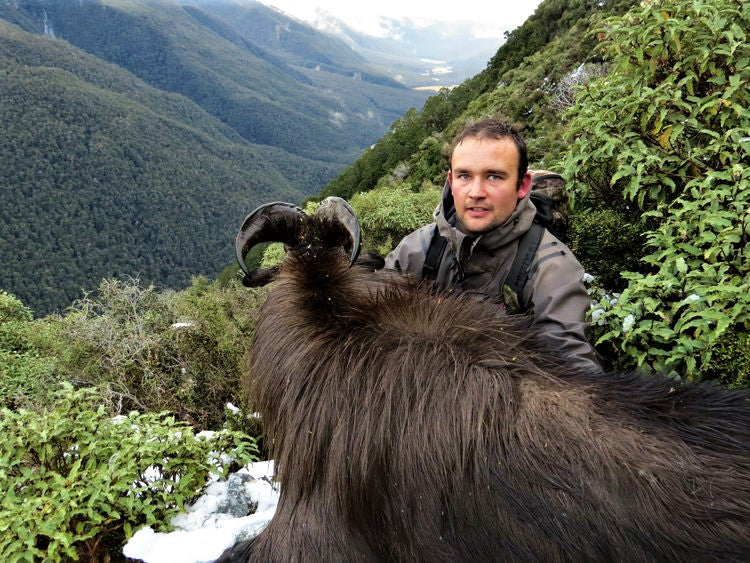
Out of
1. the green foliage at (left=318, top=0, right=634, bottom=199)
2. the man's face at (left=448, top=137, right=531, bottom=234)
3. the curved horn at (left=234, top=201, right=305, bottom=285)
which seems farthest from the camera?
the green foliage at (left=318, top=0, right=634, bottom=199)

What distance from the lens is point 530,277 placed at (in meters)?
2.75

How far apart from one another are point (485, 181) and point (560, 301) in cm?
77

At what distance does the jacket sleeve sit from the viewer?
7.70 feet

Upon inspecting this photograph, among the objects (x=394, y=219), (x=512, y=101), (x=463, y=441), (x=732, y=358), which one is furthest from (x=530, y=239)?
(x=512, y=101)

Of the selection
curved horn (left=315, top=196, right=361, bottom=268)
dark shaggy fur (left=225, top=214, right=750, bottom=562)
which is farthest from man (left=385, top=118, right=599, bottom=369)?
curved horn (left=315, top=196, right=361, bottom=268)

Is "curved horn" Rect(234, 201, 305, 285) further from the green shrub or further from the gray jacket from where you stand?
the green shrub

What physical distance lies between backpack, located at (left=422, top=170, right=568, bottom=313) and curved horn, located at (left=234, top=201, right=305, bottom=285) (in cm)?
92

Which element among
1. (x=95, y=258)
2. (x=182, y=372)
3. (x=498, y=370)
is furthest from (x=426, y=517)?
(x=95, y=258)

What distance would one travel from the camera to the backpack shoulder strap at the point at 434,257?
3.19 meters

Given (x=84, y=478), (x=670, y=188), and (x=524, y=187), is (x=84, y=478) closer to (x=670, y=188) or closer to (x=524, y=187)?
(x=524, y=187)

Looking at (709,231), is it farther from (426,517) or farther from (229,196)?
(229,196)

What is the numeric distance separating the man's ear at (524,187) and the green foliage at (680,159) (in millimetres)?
574

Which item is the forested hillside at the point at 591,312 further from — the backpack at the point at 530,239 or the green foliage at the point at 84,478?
the backpack at the point at 530,239

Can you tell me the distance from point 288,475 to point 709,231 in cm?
237
